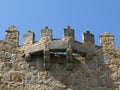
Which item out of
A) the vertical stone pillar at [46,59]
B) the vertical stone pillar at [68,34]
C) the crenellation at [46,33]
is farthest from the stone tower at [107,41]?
the vertical stone pillar at [46,59]

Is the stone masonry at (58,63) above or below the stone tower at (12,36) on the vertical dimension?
below

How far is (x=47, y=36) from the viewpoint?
10.1 m

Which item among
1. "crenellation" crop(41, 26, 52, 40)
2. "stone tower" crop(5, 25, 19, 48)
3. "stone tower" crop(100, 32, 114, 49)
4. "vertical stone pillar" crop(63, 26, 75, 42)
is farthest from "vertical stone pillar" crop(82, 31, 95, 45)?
"stone tower" crop(5, 25, 19, 48)

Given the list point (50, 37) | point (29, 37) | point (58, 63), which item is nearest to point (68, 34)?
point (50, 37)

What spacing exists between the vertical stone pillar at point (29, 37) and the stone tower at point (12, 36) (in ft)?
0.97

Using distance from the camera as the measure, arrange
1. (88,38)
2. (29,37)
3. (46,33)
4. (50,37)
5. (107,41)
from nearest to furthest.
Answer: (50,37)
(46,33)
(29,37)
(88,38)
(107,41)

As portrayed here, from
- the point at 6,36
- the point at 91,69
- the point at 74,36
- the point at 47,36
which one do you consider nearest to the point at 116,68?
the point at 91,69

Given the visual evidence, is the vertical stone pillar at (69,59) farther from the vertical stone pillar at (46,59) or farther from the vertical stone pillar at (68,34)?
the vertical stone pillar at (46,59)

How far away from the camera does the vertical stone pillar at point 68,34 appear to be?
10027 mm

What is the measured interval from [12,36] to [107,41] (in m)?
3.00

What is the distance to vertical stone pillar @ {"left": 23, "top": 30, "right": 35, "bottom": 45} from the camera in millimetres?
10251

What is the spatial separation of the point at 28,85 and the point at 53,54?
48.1 inches

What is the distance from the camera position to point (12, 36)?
10.5 m

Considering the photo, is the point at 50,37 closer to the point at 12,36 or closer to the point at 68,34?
the point at 68,34
